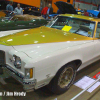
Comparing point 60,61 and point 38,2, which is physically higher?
point 38,2

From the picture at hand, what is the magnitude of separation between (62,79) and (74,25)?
5.05 feet

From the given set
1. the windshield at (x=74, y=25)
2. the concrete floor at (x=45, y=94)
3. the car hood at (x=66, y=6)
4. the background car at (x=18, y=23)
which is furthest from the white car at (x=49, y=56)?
the background car at (x=18, y=23)

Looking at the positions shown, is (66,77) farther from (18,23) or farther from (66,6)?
(18,23)

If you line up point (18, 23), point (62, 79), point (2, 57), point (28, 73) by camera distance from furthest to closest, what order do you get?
point (18, 23) → point (62, 79) → point (2, 57) → point (28, 73)

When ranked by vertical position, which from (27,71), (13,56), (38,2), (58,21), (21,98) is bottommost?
(21,98)

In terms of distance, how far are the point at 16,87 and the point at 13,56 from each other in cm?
94

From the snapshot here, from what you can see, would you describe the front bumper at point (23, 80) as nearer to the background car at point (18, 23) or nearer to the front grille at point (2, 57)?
the front grille at point (2, 57)

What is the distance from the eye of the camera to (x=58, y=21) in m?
3.52

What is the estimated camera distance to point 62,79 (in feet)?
7.69

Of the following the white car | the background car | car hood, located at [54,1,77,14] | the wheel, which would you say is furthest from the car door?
the background car

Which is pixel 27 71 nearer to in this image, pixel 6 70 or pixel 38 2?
pixel 6 70

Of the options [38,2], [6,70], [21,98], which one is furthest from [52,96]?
[38,2]

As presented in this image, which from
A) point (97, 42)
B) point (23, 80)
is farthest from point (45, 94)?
point (97, 42)

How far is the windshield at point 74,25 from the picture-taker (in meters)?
2.93
